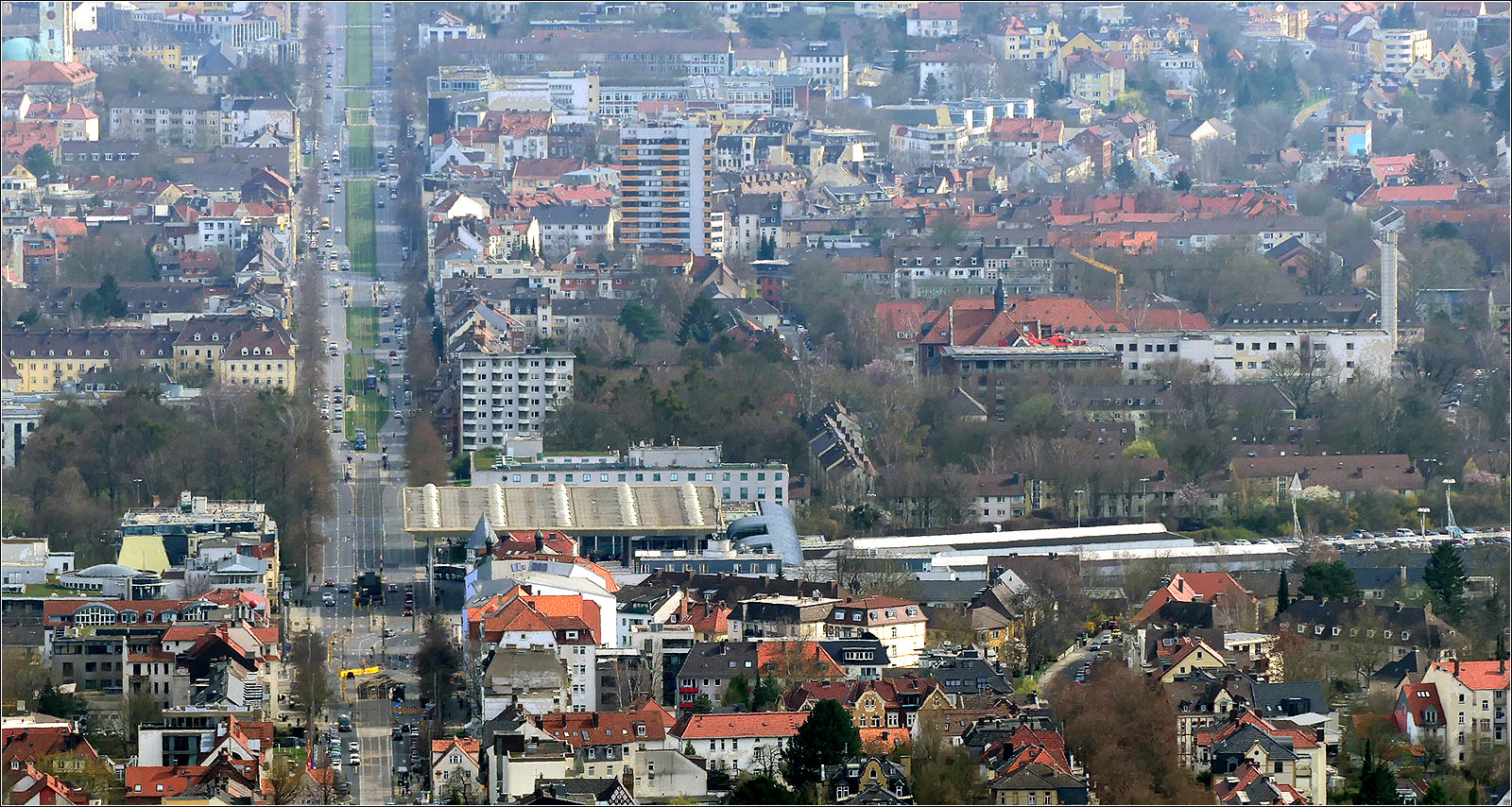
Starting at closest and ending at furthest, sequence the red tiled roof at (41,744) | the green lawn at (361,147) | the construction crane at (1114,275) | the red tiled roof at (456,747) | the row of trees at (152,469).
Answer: the red tiled roof at (41,744)
the red tiled roof at (456,747)
the row of trees at (152,469)
the construction crane at (1114,275)
the green lawn at (361,147)

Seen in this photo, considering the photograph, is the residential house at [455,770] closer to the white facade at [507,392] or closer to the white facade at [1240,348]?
the white facade at [507,392]

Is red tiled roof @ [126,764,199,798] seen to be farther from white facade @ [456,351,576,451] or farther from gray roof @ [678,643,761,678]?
white facade @ [456,351,576,451]

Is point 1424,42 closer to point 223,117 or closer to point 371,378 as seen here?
point 223,117

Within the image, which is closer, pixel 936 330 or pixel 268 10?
pixel 936 330

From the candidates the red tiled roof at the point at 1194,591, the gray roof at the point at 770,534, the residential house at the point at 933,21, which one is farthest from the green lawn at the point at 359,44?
the red tiled roof at the point at 1194,591

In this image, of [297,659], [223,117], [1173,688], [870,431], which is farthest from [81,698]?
[223,117]

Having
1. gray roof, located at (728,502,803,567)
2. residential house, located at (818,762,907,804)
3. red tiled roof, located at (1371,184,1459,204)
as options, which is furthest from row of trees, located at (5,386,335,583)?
red tiled roof, located at (1371,184,1459,204)
